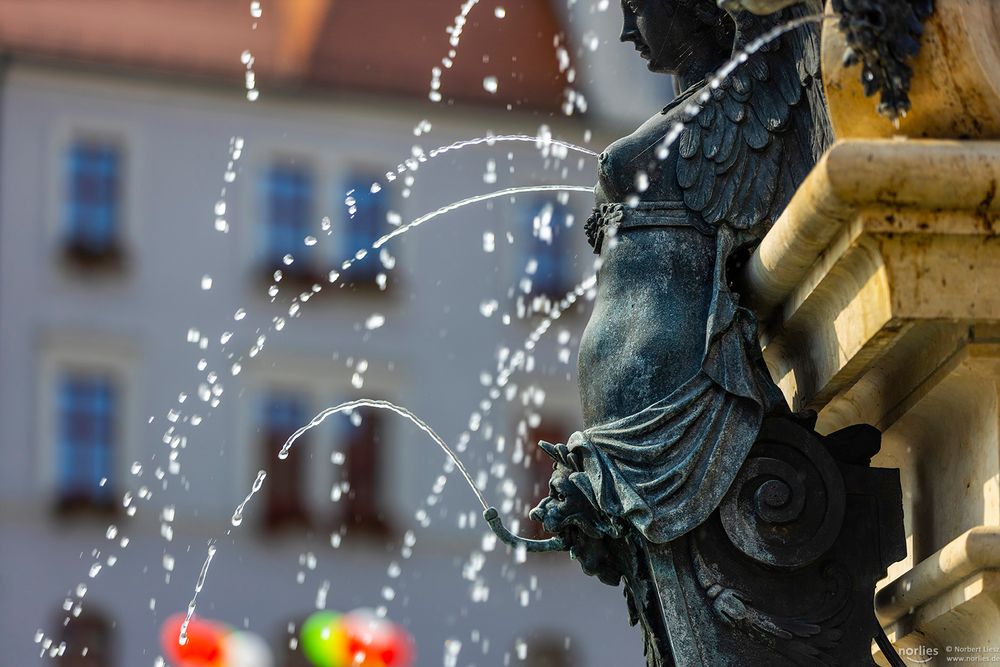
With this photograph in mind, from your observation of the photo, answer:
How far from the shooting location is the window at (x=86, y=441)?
106 ft

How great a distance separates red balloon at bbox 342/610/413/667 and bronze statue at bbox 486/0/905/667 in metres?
24.8

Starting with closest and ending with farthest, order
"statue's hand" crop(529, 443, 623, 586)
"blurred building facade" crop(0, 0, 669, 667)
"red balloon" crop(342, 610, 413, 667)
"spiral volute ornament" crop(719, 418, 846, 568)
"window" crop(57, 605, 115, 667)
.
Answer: "spiral volute ornament" crop(719, 418, 846, 568) < "statue's hand" crop(529, 443, 623, 586) < "red balloon" crop(342, 610, 413, 667) < "window" crop(57, 605, 115, 667) < "blurred building facade" crop(0, 0, 669, 667)

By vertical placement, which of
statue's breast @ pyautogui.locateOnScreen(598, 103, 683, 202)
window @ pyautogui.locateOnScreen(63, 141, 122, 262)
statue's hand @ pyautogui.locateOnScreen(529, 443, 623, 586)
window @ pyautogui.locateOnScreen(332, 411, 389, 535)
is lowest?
statue's hand @ pyautogui.locateOnScreen(529, 443, 623, 586)

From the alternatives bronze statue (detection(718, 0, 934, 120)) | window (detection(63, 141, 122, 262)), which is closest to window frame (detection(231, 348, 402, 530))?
window (detection(63, 141, 122, 262))

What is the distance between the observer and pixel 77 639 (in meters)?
31.7

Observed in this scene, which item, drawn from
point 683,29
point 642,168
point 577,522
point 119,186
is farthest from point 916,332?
point 119,186

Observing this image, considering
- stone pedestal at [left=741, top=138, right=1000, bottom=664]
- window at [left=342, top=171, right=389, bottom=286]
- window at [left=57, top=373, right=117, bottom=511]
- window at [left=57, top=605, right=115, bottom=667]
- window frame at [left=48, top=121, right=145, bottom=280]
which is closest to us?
stone pedestal at [left=741, top=138, right=1000, bottom=664]

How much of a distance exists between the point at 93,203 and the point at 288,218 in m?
2.88

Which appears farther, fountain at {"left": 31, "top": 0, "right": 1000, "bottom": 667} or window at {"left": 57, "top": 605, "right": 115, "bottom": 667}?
window at {"left": 57, "top": 605, "right": 115, "bottom": 667}

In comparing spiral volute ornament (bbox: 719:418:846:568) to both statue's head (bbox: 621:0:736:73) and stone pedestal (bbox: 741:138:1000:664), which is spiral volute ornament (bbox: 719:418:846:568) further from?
statue's head (bbox: 621:0:736:73)

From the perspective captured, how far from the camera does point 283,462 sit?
33688mm

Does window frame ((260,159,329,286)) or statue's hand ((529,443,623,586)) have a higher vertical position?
window frame ((260,159,329,286))

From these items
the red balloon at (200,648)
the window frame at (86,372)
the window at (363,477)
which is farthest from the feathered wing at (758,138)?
the window at (363,477)

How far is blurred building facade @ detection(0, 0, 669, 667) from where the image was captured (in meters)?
32.8
